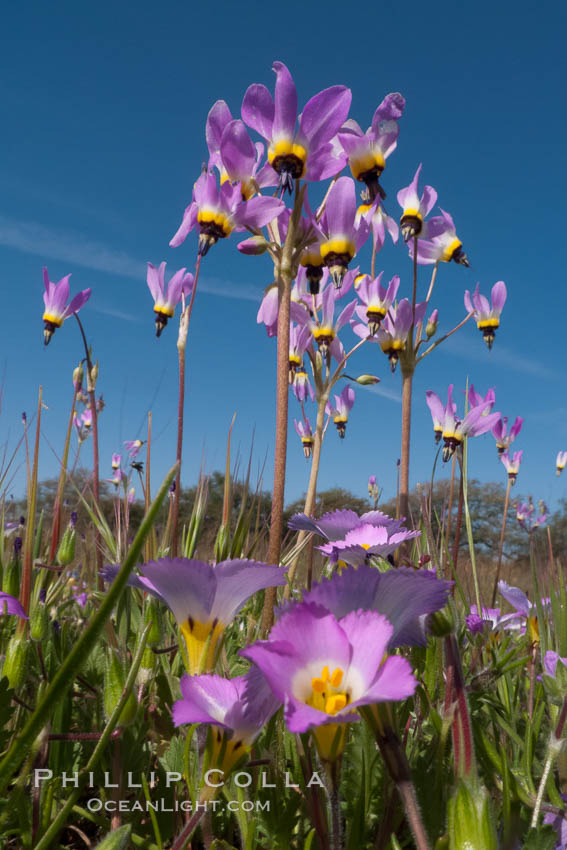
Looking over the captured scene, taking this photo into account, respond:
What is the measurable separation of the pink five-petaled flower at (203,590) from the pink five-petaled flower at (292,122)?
1.21m

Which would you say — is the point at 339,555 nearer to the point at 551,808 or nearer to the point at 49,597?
the point at 551,808

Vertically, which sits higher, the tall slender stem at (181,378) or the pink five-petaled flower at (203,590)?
the tall slender stem at (181,378)

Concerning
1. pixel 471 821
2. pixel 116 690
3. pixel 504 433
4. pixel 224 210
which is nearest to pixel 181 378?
pixel 224 210

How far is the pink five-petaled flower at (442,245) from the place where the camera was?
2.95 meters

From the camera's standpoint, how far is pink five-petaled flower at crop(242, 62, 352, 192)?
5.39 feet

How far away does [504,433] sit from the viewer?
4609 millimetres

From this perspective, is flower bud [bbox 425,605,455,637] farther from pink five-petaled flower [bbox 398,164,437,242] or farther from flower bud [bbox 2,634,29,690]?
pink five-petaled flower [bbox 398,164,437,242]

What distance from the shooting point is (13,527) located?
290 cm

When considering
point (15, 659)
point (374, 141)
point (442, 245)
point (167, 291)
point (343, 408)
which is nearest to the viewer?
point (15, 659)

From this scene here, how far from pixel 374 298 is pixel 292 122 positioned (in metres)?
1.32

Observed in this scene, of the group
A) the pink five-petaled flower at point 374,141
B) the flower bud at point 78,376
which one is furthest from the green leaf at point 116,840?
the flower bud at point 78,376

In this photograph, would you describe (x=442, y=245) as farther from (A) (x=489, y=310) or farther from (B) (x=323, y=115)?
(B) (x=323, y=115)

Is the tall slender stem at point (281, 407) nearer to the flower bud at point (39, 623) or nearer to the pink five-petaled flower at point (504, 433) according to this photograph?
the flower bud at point (39, 623)

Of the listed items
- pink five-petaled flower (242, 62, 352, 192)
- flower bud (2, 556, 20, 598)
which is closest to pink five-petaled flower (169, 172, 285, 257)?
pink five-petaled flower (242, 62, 352, 192)
